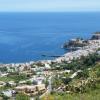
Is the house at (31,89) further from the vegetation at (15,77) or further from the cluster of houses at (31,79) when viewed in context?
the vegetation at (15,77)

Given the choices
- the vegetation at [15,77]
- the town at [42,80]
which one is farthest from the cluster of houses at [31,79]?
the vegetation at [15,77]

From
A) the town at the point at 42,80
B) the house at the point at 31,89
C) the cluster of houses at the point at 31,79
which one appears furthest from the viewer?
the cluster of houses at the point at 31,79

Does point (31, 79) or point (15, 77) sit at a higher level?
point (15, 77)

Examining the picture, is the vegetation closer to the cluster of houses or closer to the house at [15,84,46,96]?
the cluster of houses

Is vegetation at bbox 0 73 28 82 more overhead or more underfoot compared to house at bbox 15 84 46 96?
more overhead

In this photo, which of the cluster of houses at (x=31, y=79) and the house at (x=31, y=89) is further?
the cluster of houses at (x=31, y=79)

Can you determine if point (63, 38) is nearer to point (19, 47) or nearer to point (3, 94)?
point (19, 47)

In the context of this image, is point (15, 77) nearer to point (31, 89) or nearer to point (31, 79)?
point (31, 79)

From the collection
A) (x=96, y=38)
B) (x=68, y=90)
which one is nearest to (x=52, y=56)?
(x=96, y=38)

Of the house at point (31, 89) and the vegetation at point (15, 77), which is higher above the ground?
the vegetation at point (15, 77)

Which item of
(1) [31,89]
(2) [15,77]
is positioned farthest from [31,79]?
(1) [31,89]

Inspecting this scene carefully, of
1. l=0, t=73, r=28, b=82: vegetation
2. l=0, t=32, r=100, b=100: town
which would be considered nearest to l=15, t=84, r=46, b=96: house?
l=0, t=32, r=100, b=100: town
